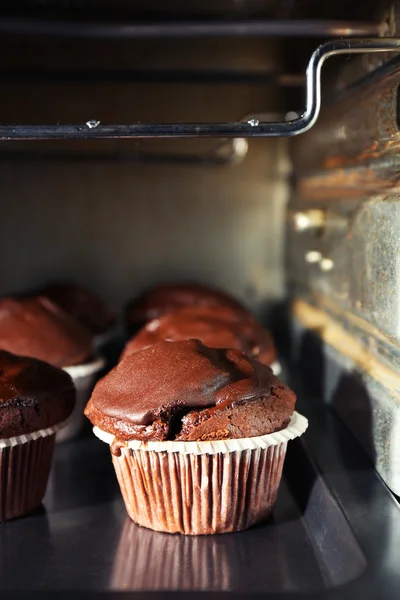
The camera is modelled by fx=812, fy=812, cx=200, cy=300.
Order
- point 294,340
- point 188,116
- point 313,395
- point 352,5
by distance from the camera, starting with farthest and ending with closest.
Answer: point 188,116 → point 294,340 → point 313,395 → point 352,5

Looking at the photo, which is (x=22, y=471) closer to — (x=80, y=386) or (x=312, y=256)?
(x=80, y=386)

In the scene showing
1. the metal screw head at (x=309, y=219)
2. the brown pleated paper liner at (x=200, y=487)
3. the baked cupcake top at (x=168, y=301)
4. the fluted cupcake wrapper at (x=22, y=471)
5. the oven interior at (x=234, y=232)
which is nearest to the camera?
the oven interior at (x=234, y=232)

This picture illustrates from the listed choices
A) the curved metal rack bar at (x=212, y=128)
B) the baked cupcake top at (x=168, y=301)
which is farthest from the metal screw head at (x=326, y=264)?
the curved metal rack bar at (x=212, y=128)

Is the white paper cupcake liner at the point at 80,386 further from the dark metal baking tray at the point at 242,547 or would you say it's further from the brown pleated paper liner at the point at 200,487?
the brown pleated paper liner at the point at 200,487

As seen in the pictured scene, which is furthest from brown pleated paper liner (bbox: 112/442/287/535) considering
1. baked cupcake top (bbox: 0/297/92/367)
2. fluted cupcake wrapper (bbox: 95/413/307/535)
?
baked cupcake top (bbox: 0/297/92/367)

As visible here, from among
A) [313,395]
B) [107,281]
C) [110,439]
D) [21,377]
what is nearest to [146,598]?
[110,439]

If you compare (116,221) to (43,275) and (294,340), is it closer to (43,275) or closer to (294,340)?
(43,275)

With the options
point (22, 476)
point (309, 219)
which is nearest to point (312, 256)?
point (309, 219)
